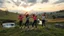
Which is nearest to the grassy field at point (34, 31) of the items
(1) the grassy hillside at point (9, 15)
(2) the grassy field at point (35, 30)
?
(2) the grassy field at point (35, 30)

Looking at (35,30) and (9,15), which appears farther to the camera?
(9,15)

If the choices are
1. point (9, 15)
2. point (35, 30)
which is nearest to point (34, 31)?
point (35, 30)

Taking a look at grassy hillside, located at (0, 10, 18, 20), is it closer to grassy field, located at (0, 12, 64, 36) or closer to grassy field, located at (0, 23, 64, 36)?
grassy field, located at (0, 12, 64, 36)

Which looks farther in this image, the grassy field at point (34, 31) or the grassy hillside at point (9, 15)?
the grassy hillside at point (9, 15)

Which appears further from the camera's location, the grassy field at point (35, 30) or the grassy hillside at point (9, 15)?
the grassy hillside at point (9, 15)

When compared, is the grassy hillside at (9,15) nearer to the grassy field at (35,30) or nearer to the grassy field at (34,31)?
the grassy field at (35,30)

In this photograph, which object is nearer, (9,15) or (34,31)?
(34,31)

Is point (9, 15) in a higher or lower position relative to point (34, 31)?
higher

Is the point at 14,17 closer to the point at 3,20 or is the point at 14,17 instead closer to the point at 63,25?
the point at 3,20

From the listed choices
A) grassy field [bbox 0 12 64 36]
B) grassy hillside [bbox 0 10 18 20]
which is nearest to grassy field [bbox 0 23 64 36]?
grassy field [bbox 0 12 64 36]

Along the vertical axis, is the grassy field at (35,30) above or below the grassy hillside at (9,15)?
below

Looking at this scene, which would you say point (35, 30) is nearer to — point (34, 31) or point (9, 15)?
point (34, 31)

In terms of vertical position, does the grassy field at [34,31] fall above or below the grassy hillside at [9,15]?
below

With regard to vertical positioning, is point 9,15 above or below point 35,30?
above
